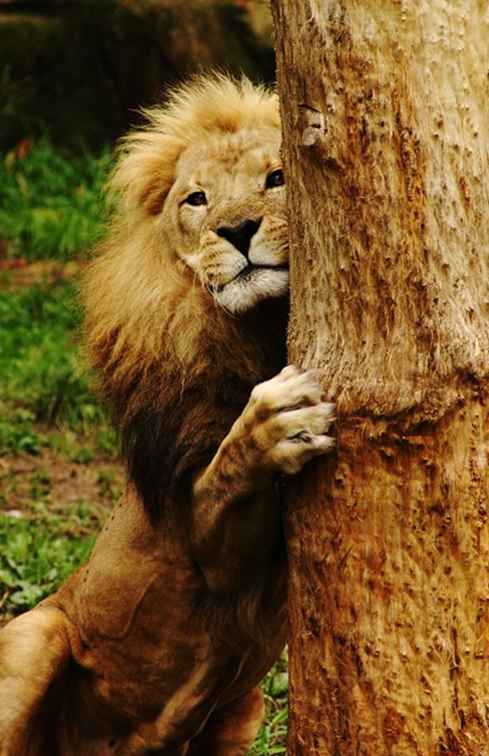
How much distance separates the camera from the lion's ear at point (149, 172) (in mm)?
4180

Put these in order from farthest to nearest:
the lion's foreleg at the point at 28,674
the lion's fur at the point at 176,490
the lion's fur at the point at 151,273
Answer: the lion's foreleg at the point at 28,674 < the lion's fur at the point at 151,273 < the lion's fur at the point at 176,490

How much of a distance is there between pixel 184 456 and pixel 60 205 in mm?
6276

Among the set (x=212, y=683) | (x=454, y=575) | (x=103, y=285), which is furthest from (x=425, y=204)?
(x=212, y=683)

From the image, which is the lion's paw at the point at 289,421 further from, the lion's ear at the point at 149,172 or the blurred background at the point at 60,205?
the blurred background at the point at 60,205

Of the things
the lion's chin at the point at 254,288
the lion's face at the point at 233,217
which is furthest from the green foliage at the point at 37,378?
the lion's chin at the point at 254,288

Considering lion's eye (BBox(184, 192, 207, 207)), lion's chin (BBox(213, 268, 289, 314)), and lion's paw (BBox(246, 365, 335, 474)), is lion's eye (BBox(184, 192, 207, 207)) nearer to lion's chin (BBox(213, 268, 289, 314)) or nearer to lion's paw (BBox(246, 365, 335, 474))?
lion's chin (BBox(213, 268, 289, 314))

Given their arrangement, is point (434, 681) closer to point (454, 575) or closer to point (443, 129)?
point (454, 575)

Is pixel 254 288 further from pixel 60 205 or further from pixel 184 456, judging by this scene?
pixel 60 205

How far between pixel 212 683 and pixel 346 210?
1.86 m

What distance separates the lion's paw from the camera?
121 inches

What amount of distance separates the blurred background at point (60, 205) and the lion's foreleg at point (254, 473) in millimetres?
A: 1843

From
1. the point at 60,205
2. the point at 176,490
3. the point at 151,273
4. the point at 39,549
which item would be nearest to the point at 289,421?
the point at 176,490

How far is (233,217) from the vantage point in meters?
3.63

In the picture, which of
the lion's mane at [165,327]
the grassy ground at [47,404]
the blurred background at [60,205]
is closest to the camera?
the lion's mane at [165,327]
